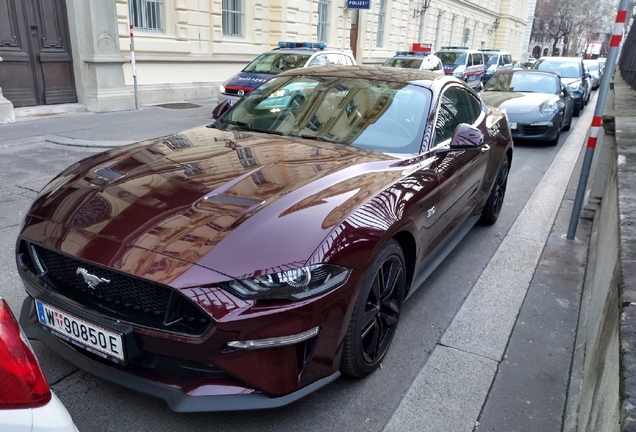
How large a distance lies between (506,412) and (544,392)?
0.34m

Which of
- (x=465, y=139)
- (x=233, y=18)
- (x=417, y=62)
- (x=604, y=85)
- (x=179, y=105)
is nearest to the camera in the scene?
(x=465, y=139)

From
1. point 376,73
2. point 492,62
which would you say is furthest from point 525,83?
point 492,62

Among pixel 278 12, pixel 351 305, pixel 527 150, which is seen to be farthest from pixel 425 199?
pixel 278 12

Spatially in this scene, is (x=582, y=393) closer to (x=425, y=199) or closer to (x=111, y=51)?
(x=425, y=199)

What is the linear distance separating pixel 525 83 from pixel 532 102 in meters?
1.41

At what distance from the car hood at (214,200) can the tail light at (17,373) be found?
0.66 m

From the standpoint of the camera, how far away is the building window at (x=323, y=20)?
19.2 meters

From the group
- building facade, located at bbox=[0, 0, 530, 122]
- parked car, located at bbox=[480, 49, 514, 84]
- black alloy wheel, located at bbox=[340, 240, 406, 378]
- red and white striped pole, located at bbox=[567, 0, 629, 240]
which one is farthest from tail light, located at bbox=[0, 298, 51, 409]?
parked car, located at bbox=[480, 49, 514, 84]

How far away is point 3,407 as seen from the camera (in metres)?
1.36

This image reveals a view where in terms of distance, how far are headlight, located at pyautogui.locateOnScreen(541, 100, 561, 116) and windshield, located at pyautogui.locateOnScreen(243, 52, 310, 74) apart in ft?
17.3

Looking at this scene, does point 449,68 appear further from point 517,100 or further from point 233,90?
point 233,90

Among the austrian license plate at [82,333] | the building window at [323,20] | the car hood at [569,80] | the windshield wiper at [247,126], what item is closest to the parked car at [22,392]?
the austrian license plate at [82,333]

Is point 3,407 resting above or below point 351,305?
above

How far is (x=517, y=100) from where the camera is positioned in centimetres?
1037
